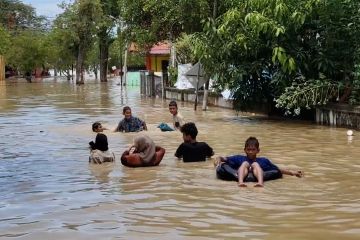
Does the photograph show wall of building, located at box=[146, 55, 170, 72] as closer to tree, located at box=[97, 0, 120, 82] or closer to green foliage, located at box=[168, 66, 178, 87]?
tree, located at box=[97, 0, 120, 82]

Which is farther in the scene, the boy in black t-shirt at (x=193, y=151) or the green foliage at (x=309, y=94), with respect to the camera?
the green foliage at (x=309, y=94)

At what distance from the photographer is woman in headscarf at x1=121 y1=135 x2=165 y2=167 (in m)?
11.3

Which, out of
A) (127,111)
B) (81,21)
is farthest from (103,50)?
(127,111)

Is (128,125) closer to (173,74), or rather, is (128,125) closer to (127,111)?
(127,111)

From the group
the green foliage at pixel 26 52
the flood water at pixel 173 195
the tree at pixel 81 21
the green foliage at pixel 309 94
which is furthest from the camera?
the green foliage at pixel 26 52

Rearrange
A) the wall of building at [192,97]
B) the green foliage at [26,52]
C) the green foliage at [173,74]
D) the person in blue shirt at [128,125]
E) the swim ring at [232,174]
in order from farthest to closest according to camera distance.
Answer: the green foliage at [26,52] < the green foliage at [173,74] < the wall of building at [192,97] < the person in blue shirt at [128,125] < the swim ring at [232,174]

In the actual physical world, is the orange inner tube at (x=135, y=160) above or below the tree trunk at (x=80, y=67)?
below

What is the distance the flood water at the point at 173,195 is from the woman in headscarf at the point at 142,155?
20 centimetres

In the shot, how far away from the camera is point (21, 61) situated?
80.4 metres

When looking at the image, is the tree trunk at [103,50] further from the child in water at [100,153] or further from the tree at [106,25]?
the child in water at [100,153]

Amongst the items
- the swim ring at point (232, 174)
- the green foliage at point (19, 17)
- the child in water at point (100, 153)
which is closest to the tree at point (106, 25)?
the green foliage at point (19, 17)

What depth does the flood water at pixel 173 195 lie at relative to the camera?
6961mm

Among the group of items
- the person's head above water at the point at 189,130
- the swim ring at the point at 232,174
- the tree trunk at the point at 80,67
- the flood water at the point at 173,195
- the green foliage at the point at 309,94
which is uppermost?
the tree trunk at the point at 80,67

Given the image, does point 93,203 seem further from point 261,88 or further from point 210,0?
point 210,0
